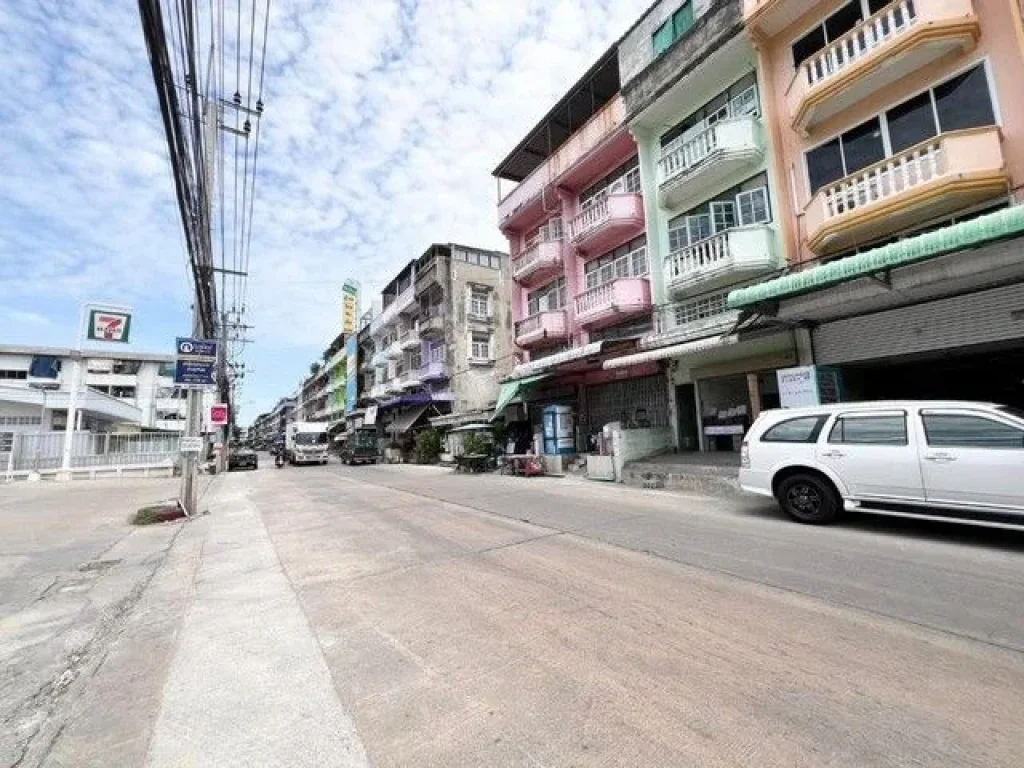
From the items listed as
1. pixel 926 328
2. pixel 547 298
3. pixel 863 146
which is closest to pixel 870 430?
pixel 926 328

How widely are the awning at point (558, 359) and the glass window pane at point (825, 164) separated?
710cm

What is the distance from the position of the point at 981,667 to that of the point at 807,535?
12.9 feet

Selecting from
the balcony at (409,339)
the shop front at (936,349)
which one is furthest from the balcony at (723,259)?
the balcony at (409,339)

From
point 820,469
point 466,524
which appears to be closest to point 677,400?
point 820,469

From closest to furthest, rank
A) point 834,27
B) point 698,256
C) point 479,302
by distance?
point 834,27, point 698,256, point 479,302

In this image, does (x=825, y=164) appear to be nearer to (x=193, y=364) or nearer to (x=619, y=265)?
(x=619, y=265)

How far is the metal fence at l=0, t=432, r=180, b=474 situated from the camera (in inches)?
943

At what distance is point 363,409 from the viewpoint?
49656 millimetres

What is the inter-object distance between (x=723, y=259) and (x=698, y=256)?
1062 mm

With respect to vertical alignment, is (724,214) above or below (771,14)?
below

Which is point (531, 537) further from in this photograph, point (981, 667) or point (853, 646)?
point (981, 667)

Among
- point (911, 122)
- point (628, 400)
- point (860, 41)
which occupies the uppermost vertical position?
point (860, 41)

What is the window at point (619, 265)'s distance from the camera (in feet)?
58.7

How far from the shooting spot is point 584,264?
20703 mm
